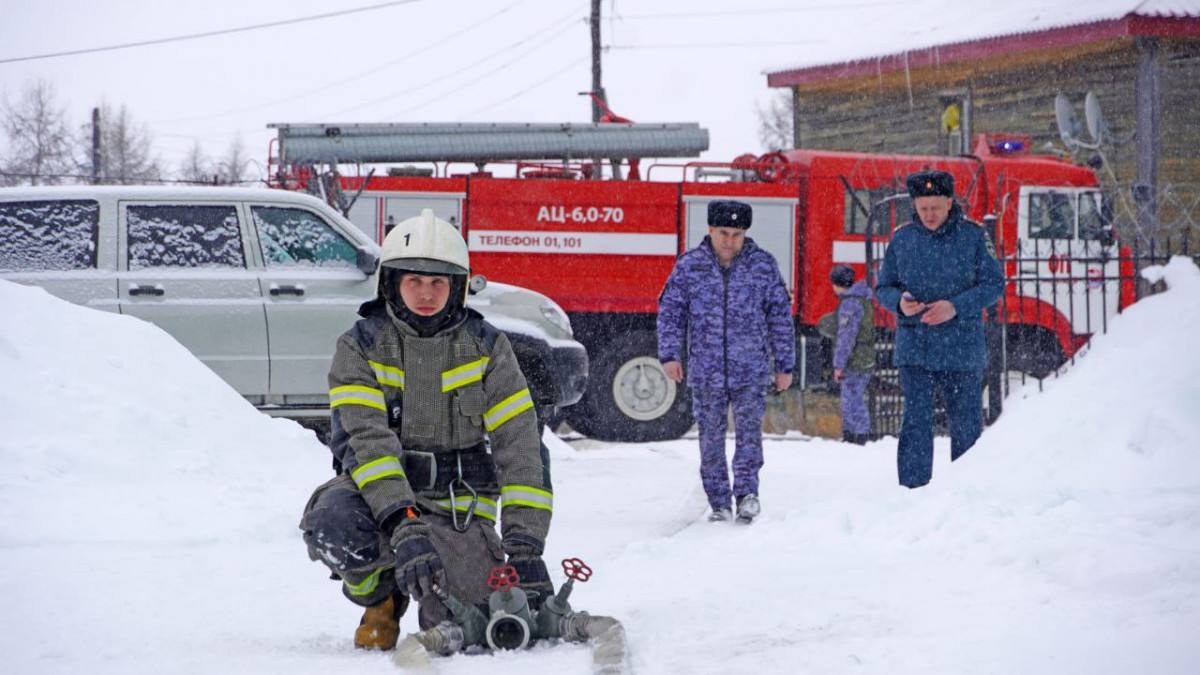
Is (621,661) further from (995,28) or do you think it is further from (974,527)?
(995,28)

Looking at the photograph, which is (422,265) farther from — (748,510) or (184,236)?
(184,236)

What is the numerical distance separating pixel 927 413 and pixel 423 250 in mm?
3736

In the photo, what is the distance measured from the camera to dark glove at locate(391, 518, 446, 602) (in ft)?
13.1

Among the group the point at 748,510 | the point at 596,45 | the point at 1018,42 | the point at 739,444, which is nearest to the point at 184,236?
the point at 739,444

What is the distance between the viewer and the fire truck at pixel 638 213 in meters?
13.9

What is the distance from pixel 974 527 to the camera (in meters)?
5.36

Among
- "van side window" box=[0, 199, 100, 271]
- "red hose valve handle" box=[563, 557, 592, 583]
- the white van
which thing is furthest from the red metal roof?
"red hose valve handle" box=[563, 557, 592, 583]

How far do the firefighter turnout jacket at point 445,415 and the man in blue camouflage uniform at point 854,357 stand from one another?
8663 mm

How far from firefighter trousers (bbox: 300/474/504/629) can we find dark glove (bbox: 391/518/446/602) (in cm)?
15

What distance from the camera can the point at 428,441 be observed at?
441cm

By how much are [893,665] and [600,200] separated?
412 inches

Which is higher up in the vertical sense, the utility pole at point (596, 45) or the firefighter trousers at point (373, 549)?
the utility pole at point (596, 45)

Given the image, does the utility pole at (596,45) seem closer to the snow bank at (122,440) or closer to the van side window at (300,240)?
the van side window at (300,240)

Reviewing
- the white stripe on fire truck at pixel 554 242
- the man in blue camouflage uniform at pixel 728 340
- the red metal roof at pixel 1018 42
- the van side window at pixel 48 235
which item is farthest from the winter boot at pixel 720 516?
the red metal roof at pixel 1018 42
